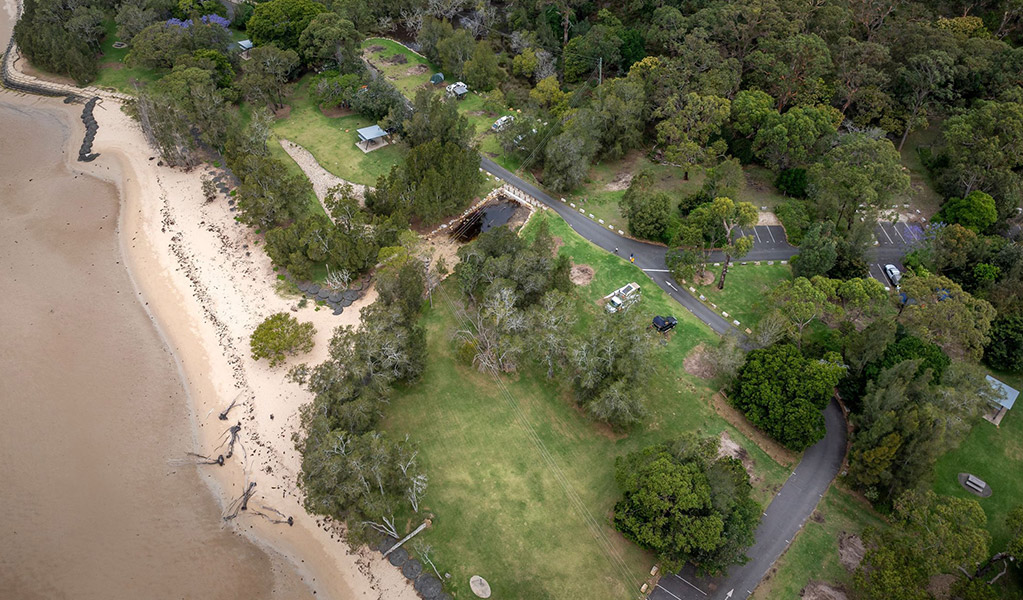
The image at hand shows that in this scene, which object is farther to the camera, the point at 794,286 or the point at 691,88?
the point at 691,88

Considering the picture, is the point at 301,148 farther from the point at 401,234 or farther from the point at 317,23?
the point at 401,234

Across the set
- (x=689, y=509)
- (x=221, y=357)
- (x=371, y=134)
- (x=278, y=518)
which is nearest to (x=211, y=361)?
(x=221, y=357)

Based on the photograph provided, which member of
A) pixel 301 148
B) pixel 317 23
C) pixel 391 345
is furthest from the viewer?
pixel 317 23

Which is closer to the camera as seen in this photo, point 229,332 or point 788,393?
point 788,393

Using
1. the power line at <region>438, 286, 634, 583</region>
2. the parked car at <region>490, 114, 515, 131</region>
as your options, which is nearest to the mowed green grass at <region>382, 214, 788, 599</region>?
the power line at <region>438, 286, 634, 583</region>

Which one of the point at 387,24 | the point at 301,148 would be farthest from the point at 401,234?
the point at 387,24

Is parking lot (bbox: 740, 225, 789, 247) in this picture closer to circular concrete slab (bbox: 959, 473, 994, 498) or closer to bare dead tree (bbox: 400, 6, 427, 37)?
circular concrete slab (bbox: 959, 473, 994, 498)

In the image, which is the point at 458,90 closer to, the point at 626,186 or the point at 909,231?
the point at 626,186
